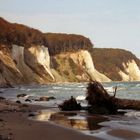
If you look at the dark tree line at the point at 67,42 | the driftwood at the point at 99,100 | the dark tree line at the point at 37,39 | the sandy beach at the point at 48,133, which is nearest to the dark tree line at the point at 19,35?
the dark tree line at the point at 37,39

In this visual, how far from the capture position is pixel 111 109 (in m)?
25.3

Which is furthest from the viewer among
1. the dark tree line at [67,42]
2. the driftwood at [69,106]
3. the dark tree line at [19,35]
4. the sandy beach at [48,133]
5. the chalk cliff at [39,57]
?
the dark tree line at [67,42]

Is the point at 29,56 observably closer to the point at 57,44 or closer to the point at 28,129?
the point at 57,44

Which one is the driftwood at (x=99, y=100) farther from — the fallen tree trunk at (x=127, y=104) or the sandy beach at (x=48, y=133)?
the sandy beach at (x=48, y=133)

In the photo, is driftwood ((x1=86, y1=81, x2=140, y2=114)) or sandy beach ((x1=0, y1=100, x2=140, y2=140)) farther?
driftwood ((x1=86, y1=81, x2=140, y2=114))

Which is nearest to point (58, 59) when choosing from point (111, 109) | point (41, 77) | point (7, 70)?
point (41, 77)

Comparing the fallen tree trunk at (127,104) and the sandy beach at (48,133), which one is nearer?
the sandy beach at (48,133)

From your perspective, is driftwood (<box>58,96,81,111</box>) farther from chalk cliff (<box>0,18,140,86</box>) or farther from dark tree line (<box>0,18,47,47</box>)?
dark tree line (<box>0,18,47,47</box>)

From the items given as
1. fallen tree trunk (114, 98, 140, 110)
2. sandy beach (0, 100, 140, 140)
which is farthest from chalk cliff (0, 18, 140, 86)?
sandy beach (0, 100, 140, 140)

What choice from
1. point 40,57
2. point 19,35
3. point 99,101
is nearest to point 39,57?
point 40,57

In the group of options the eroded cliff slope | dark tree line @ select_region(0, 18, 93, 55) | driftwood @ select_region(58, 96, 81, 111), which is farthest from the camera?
dark tree line @ select_region(0, 18, 93, 55)

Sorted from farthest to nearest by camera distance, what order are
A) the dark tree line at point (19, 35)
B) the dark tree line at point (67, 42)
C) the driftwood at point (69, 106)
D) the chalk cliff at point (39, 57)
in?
1. the dark tree line at point (67, 42)
2. the dark tree line at point (19, 35)
3. the chalk cliff at point (39, 57)
4. the driftwood at point (69, 106)

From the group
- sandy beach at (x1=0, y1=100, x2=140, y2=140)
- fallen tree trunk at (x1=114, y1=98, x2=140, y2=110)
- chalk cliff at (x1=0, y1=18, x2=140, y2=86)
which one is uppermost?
chalk cliff at (x1=0, y1=18, x2=140, y2=86)

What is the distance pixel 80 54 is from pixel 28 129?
173 m
